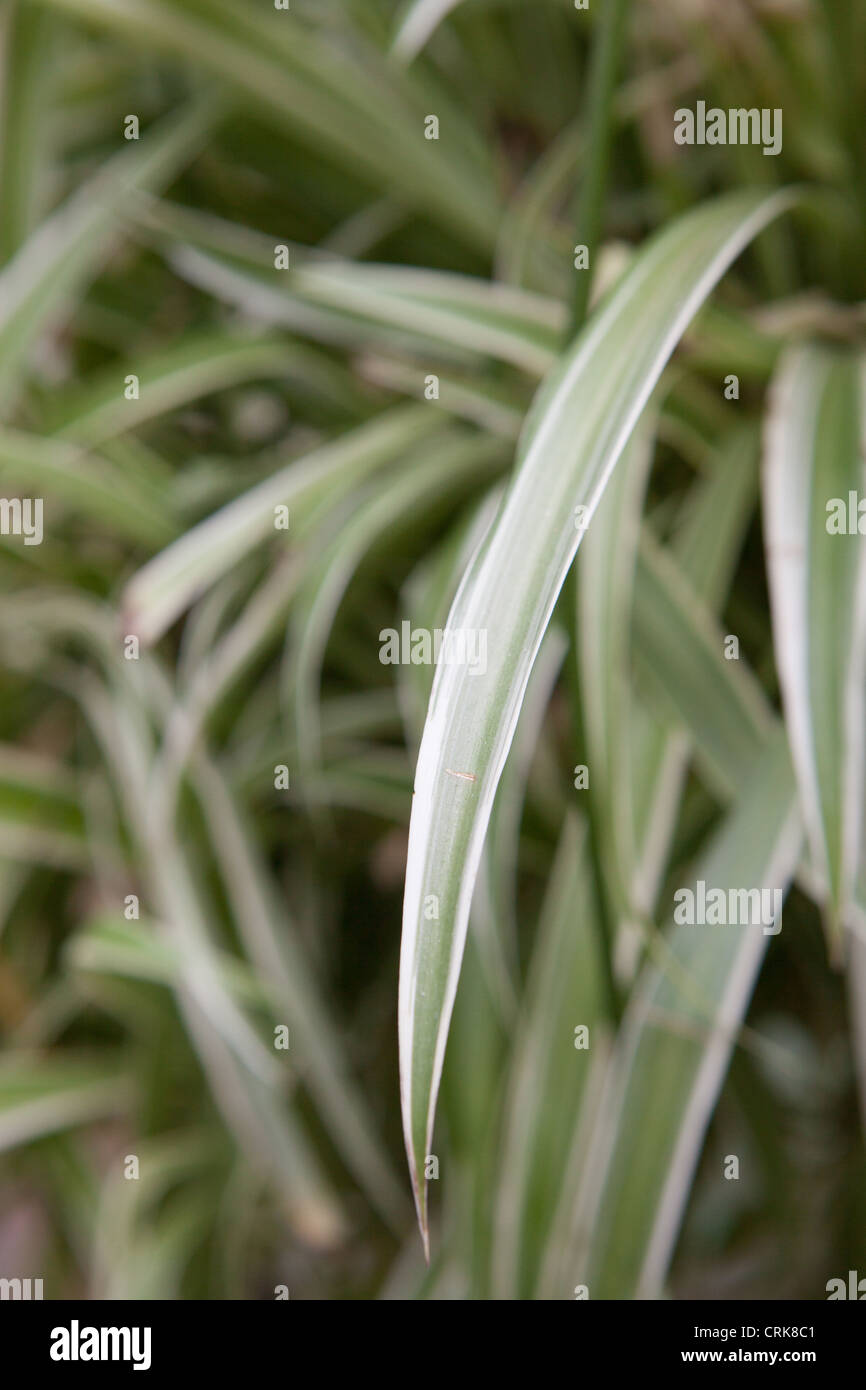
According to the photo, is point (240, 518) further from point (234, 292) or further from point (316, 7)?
point (316, 7)

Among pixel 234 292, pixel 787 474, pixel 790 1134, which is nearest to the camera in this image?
pixel 787 474

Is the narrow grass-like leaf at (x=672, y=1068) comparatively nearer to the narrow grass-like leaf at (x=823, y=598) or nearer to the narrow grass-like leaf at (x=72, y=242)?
the narrow grass-like leaf at (x=823, y=598)

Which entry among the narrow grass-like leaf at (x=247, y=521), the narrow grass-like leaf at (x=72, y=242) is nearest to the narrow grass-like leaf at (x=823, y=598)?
the narrow grass-like leaf at (x=247, y=521)

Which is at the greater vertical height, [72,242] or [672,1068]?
[72,242]

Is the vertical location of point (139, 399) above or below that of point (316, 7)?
below

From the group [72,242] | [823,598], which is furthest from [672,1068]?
[72,242]

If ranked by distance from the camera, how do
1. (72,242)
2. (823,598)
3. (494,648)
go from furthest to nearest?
1. (72,242)
2. (823,598)
3. (494,648)

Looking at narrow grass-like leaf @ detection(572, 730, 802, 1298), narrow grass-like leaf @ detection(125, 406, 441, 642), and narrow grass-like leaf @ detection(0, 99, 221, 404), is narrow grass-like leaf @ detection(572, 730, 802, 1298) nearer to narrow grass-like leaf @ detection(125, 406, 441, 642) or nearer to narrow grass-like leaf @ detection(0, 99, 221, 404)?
narrow grass-like leaf @ detection(125, 406, 441, 642)

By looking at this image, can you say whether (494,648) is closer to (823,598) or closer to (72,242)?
(823,598)
